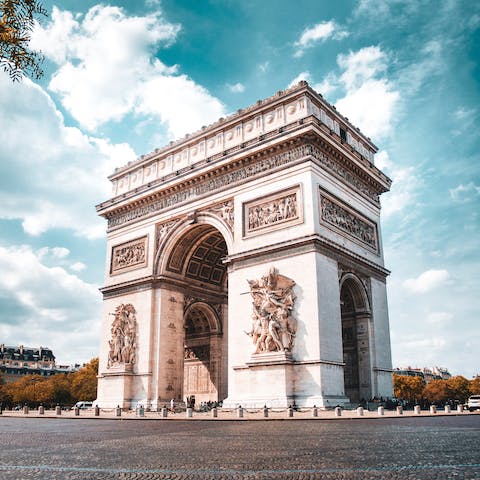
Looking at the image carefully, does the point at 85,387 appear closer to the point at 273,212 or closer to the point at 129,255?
the point at 129,255

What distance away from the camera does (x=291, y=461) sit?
19.5ft

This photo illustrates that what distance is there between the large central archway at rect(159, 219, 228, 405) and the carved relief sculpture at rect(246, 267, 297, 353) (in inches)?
261

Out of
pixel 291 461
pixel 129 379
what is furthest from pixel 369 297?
pixel 291 461

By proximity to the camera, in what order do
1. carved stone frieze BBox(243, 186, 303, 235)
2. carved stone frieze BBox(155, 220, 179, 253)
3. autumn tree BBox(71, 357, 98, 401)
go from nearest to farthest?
carved stone frieze BBox(243, 186, 303, 235)
carved stone frieze BBox(155, 220, 179, 253)
autumn tree BBox(71, 357, 98, 401)

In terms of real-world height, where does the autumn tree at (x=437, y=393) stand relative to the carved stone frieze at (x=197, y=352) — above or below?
below

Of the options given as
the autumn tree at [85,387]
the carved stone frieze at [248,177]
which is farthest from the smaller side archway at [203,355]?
the autumn tree at [85,387]

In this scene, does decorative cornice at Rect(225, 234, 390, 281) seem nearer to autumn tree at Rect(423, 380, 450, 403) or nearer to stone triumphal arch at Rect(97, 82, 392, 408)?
stone triumphal arch at Rect(97, 82, 392, 408)

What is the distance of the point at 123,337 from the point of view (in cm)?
2914

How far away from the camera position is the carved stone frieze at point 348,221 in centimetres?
2422

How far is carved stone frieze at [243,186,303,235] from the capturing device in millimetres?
23719

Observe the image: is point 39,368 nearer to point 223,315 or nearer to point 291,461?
point 223,315

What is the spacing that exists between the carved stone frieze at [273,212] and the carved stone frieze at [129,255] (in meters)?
7.87

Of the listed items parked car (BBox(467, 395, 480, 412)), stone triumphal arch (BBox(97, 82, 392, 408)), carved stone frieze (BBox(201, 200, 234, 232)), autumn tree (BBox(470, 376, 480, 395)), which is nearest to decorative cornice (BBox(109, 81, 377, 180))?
stone triumphal arch (BBox(97, 82, 392, 408))

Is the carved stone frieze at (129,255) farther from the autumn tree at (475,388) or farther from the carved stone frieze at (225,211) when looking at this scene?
the autumn tree at (475,388)
